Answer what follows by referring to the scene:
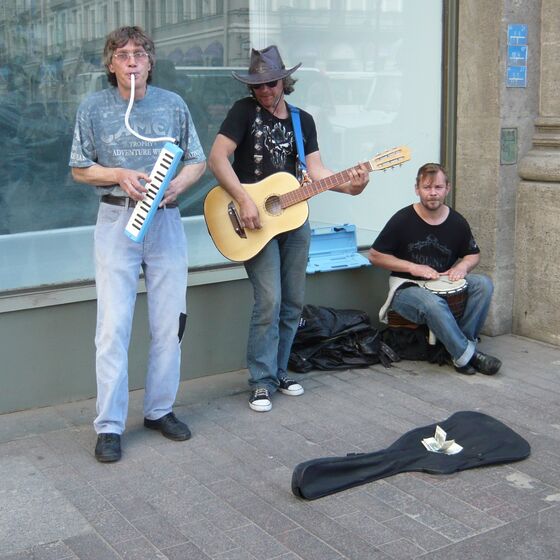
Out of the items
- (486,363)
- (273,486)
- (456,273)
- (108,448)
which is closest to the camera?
(273,486)

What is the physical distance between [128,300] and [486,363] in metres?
2.29

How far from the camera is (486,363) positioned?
5711 mm

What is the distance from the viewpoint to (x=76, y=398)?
530cm

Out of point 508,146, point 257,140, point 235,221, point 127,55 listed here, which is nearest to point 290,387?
point 235,221

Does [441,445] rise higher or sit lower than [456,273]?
lower

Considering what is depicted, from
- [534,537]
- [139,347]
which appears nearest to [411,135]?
[139,347]

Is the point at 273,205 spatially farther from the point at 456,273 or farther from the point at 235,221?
the point at 456,273

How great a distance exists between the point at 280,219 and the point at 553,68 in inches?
92.7

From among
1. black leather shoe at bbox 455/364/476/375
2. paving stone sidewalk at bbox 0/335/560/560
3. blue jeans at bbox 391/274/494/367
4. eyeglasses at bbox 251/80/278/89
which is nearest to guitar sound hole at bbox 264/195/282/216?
eyeglasses at bbox 251/80/278/89

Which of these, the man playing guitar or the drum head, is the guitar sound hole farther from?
the drum head

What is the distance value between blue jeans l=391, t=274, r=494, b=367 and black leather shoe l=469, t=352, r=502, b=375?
0.22 ft

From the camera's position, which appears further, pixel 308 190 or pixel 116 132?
pixel 308 190

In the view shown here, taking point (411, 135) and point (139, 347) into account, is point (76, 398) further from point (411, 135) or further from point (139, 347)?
point (411, 135)

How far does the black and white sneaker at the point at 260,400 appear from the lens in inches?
202
